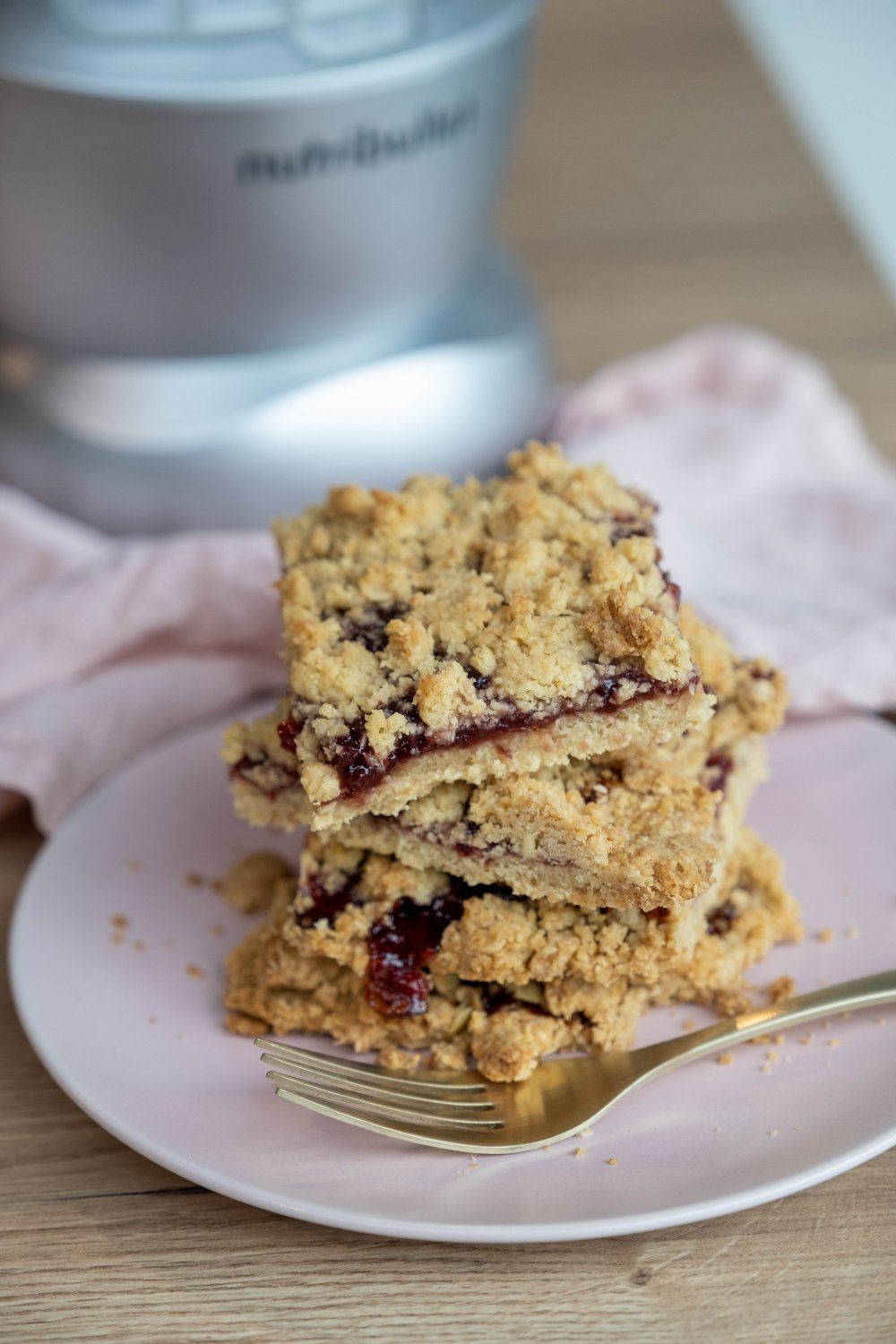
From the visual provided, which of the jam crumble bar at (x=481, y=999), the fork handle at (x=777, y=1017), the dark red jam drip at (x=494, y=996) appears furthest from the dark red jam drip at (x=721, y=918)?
the dark red jam drip at (x=494, y=996)

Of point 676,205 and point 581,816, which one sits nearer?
point 581,816

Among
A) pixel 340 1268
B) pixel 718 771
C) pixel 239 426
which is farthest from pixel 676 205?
pixel 340 1268

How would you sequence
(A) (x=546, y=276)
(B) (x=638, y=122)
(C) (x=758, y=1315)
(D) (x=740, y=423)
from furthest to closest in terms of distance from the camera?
(B) (x=638, y=122)
(A) (x=546, y=276)
(D) (x=740, y=423)
(C) (x=758, y=1315)

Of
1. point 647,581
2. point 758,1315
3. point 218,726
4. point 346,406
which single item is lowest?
point 218,726

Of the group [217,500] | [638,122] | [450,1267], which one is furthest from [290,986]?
[638,122]

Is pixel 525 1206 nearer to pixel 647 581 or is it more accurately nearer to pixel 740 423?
pixel 647 581

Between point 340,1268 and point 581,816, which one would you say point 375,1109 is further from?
point 581,816

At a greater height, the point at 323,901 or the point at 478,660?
the point at 478,660

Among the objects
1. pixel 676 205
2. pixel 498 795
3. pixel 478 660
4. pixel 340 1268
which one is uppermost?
pixel 478 660
